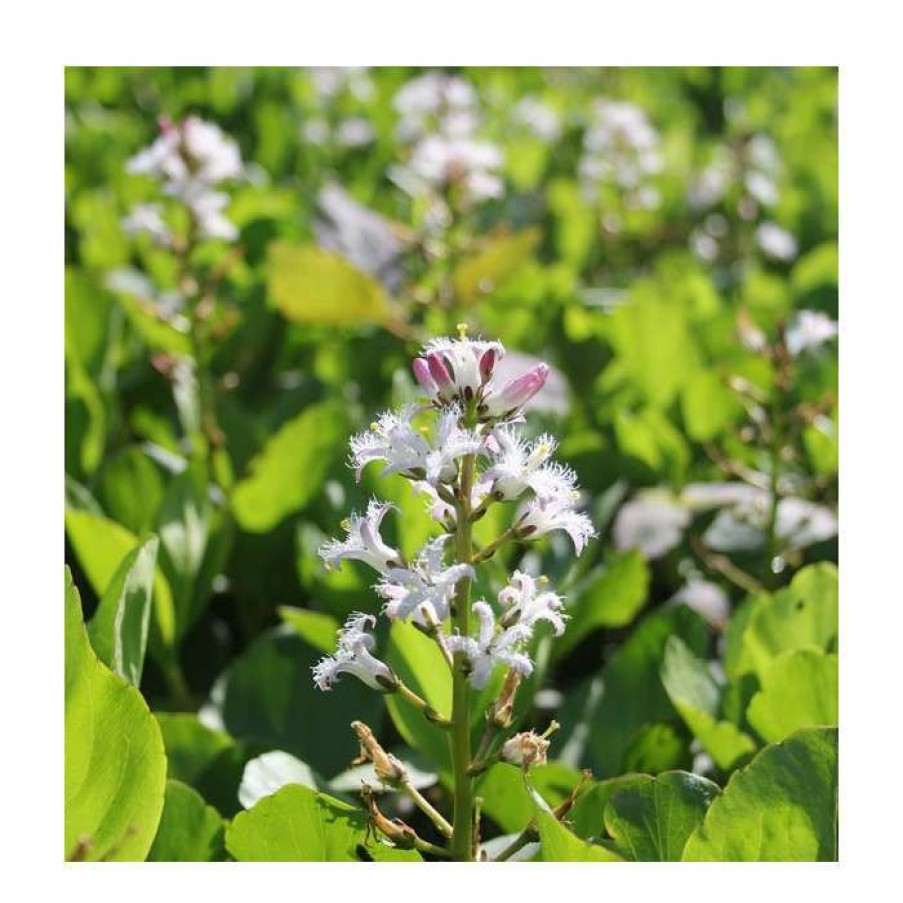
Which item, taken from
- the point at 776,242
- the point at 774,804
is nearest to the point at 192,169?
the point at 774,804

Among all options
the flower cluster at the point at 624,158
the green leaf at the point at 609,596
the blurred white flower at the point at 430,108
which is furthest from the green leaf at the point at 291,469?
the flower cluster at the point at 624,158

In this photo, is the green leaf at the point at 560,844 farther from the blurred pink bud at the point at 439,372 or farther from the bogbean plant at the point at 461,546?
the blurred pink bud at the point at 439,372

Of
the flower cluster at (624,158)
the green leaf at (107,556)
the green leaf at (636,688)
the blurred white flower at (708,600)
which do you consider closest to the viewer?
the green leaf at (636,688)

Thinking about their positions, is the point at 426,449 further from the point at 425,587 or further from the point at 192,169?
the point at 192,169

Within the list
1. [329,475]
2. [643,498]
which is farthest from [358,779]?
[643,498]

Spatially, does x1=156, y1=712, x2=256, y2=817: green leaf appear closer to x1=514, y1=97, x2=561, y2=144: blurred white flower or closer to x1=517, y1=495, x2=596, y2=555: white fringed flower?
x1=517, y1=495, x2=596, y2=555: white fringed flower
